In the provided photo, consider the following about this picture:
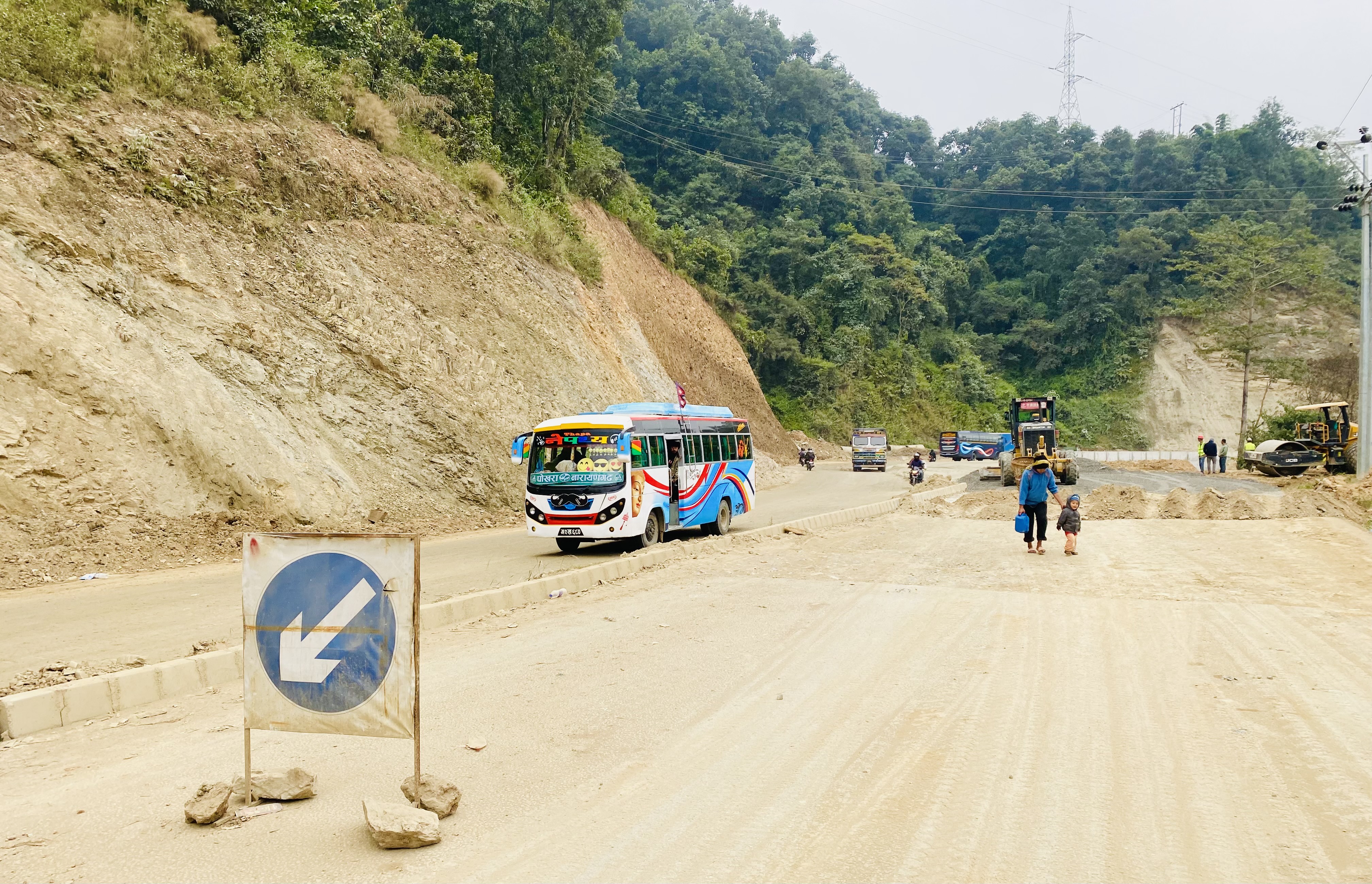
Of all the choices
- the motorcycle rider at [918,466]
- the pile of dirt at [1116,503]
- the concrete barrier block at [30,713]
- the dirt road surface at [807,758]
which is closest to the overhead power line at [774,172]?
the motorcycle rider at [918,466]

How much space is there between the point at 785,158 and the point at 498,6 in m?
44.8

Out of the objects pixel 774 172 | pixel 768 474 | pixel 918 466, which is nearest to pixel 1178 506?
pixel 918 466

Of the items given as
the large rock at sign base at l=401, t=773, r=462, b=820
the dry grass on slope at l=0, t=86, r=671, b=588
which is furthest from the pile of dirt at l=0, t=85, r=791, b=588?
the large rock at sign base at l=401, t=773, r=462, b=820

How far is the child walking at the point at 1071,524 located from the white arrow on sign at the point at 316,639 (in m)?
14.0

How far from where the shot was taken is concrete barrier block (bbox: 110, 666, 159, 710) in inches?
278

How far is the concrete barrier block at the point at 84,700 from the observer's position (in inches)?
264

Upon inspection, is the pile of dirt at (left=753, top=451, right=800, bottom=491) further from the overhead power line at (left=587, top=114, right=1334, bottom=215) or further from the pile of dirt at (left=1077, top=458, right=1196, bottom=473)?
the overhead power line at (left=587, top=114, right=1334, bottom=215)

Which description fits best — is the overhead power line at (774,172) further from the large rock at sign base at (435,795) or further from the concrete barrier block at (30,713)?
the large rock at sign base at (435,795)

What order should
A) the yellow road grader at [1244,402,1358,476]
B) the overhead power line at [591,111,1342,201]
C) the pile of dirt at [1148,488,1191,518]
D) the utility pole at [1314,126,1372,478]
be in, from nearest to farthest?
the pile of dirt at [1148,488,1191,518], the utility pole at [1314,126,1372,478], the yellow road grader at [1244,402,1358,476], the overhead power line at [591,111,1342,201]

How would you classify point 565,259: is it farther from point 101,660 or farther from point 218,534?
point 101,660

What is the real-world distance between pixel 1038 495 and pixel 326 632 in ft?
45.9

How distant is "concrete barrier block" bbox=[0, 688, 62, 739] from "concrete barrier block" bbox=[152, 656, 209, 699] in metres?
0.82

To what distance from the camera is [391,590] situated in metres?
4.67

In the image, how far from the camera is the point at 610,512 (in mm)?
16797
